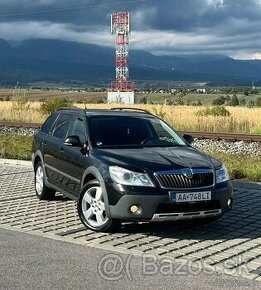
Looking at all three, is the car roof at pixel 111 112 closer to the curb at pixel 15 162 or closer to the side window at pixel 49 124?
the side window at pixel 49 124

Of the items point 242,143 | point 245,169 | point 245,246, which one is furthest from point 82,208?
point 242,143

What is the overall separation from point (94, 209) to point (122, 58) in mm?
65963

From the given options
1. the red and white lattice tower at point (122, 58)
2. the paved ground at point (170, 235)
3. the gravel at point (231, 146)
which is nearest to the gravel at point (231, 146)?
the gravel at point (231, 146)

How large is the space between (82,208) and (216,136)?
14.1 m

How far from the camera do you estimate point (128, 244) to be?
6.80m

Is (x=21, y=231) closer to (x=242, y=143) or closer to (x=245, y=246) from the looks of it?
(x=245, y=246)

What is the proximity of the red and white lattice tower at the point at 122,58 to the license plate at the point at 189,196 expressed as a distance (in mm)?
56644

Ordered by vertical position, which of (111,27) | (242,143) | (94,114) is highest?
(111,27)

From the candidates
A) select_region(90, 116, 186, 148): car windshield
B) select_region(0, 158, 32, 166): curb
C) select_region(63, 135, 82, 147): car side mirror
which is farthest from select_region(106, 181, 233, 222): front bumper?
select_region(0, 158, 32, 166): curb

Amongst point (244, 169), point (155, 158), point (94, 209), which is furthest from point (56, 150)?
point (244, 169)

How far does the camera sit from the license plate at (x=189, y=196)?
22.8ft

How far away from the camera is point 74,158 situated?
8.22 m

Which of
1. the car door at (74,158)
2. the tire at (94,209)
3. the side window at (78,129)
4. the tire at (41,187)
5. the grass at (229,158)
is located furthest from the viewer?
the grass at (229,158)

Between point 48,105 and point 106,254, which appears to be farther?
point 48,105
